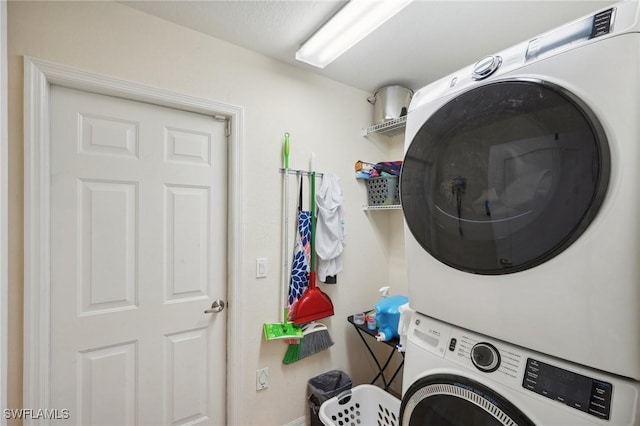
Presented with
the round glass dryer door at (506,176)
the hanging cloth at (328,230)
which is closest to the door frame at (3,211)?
the hanging cloth at (328,230)

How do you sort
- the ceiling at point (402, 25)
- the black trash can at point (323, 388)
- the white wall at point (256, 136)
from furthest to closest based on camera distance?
the black trash can at point (323, 388)
the ceiling at point (402, 25)
the white wall at point (256, 136)

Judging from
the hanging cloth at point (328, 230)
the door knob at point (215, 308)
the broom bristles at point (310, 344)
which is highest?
the hanging cloth at point (328, 230)

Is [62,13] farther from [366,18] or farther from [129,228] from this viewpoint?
[366,18]

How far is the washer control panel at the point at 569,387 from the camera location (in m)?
0.58

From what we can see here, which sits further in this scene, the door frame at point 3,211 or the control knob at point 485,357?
the door frame at point 3,211

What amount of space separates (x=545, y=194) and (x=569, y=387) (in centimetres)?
43

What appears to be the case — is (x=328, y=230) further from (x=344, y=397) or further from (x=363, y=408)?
(x=363, y=408)

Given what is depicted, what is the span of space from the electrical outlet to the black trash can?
31 cm

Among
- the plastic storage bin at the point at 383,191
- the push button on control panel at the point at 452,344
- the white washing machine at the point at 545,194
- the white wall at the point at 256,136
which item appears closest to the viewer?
the white washing machine at the point at 545,194

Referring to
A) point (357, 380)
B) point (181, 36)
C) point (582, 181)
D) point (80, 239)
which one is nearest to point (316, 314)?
point (357, 380)

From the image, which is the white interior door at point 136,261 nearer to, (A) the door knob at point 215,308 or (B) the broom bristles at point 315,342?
(A) the door knob at point 215,308

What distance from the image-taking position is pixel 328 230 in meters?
1.87

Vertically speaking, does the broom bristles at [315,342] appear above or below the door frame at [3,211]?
below

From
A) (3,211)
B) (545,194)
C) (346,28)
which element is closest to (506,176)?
(545,194)
